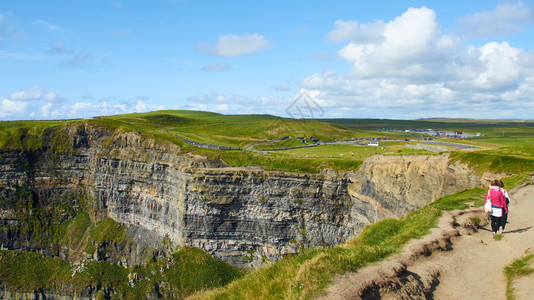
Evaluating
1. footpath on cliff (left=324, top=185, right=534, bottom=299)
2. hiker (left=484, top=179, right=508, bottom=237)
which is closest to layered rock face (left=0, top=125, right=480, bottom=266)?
hiker (left=484, top=179, right=508, bottom=237)

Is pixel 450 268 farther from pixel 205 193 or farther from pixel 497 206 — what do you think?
pixel 205 193

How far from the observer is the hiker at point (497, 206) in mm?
13234

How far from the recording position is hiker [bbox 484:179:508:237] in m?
13.2

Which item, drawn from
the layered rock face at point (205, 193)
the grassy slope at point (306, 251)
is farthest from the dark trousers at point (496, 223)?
the layered rock face at point (205, 193)

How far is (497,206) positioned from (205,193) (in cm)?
4314

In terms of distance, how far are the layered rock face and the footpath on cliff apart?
1461 cm

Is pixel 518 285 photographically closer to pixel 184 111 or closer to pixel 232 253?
pixel 232 253

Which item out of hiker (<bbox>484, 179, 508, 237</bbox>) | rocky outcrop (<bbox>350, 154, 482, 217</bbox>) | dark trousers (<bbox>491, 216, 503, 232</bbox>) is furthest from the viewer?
rocky outcrop (<bbox>350, 154, 482, 217</bbox>)

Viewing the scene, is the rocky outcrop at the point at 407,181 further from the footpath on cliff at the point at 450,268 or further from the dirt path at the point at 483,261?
the footpath on cliff at the point at 450,268

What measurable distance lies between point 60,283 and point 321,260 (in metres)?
72.7

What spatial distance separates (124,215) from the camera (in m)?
67.3

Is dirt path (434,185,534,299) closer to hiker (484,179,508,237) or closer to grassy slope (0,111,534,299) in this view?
hiker (484,179,508,237)

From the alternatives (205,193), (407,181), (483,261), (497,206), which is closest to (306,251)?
(483,261)

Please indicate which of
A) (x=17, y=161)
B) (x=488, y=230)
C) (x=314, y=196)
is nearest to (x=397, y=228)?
(x=488, y=230)
